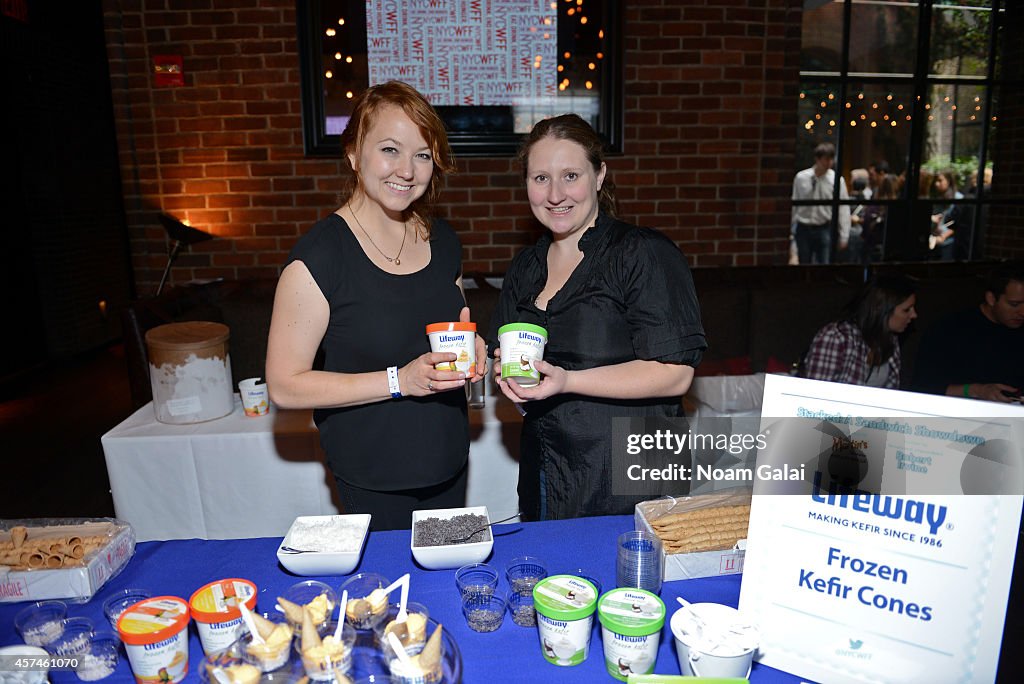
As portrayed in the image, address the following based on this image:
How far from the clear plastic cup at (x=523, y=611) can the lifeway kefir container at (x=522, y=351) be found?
0.49m

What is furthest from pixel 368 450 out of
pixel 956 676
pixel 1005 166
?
pixel 1005 166

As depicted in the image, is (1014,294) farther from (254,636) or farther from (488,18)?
(254,636)

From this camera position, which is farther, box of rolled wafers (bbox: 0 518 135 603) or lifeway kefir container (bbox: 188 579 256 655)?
box of rolled wafers (bbox: 0 518 135 603)

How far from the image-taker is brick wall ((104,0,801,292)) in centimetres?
373

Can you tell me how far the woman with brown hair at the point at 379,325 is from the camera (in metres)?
1.55

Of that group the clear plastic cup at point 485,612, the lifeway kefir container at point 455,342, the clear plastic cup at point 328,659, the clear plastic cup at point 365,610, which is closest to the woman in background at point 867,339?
the lifeway kefir container at point 455,342

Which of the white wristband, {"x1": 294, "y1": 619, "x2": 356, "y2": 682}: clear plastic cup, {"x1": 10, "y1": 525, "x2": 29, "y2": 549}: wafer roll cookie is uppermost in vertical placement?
the white wristband

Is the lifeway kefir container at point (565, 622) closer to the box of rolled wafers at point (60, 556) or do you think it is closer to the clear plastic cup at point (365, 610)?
the clear plastic cup at point (365, 610)

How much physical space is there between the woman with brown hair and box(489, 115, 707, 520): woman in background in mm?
217

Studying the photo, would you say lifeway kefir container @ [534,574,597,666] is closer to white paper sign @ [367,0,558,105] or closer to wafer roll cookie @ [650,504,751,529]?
wafer roll cookie @ [650,504,751,529]

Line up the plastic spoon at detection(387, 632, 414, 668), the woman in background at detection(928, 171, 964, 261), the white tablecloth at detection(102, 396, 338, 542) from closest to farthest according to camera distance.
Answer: the plastic spoon at detection(387, 632, 414, 668), the white tablecloth at detection(102, 396, 338, 542), the woman in background at detection(928, 171, 964, 261)

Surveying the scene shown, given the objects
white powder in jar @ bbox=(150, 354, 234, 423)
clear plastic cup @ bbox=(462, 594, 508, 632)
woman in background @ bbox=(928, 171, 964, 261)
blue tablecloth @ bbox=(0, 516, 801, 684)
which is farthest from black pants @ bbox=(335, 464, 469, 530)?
woman in background @ bbox=(928, 171, 964, 261)

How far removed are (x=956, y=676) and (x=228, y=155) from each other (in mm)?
4047

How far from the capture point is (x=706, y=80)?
3998 millimetres
